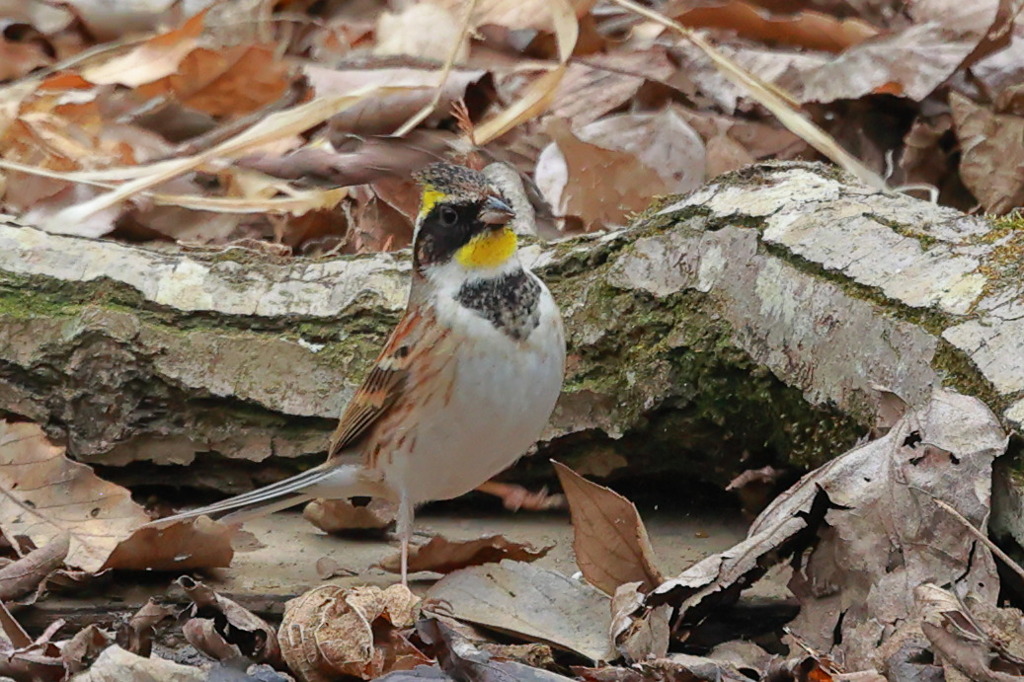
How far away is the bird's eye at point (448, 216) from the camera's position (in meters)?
3.61

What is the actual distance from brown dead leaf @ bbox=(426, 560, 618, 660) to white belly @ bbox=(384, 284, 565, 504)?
0.33 meters

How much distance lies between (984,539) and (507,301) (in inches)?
51.8

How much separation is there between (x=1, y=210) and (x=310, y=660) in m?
2.94

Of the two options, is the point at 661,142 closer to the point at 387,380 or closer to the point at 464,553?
the point at 387,380

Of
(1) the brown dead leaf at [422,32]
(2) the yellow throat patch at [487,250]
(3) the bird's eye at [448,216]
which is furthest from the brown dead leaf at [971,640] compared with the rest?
(1) the brown dead leaf at [422,32]

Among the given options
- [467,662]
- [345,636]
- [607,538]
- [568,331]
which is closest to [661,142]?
[568,331]

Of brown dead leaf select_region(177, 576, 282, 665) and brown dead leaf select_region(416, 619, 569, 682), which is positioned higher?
brown dead leaf select_region(416, 619, 569, 682)

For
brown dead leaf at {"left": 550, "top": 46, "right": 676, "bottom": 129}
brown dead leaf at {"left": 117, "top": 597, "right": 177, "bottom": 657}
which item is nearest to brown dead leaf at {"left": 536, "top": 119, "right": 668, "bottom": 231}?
brown dead leaf at {"left": 550, "top": 46, "right": 676, "bottom": 129}

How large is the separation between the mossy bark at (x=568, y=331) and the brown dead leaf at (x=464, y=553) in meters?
0.50

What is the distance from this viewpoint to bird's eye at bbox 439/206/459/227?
361 cm

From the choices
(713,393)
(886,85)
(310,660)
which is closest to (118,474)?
(310,660)

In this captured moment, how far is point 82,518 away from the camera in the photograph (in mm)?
3857

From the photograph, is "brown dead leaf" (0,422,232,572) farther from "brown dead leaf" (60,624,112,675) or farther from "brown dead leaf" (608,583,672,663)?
"brown dead leaf" (608,583,672,663)

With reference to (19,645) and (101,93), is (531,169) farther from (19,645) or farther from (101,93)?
(19,645)
